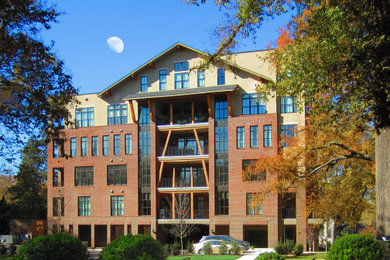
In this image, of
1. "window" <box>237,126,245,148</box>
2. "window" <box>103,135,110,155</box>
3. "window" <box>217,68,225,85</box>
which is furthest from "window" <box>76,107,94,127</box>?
"window" <box>237,126,245,148</box>

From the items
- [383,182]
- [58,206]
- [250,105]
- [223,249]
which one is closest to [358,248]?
[383,182]

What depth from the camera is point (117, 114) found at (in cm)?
5288

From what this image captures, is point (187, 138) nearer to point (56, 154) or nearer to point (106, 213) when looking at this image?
point (106, 213)

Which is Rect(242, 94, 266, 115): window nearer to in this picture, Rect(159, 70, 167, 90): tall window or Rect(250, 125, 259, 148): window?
Rect(250, 125, 259, 148): window

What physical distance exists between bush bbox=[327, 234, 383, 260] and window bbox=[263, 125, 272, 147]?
99.1ft

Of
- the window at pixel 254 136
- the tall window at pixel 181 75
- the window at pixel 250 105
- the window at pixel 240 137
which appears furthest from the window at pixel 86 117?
the window at pixel 254 136

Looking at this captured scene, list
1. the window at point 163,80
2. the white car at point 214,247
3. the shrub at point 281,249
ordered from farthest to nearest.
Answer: the window at point 163,80, the white car at point 214,247, the shrub at point 281,249

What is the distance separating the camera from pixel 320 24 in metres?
15.4

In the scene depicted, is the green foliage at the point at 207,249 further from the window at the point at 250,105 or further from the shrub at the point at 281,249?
the window at the point at 250,105

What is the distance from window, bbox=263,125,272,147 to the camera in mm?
46375

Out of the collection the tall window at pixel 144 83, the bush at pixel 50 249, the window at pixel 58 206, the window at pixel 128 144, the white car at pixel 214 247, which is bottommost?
the white car at pixel 214 247

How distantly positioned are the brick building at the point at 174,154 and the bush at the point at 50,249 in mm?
28242

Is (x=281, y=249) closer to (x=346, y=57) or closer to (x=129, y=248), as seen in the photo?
(x=129, y=248)

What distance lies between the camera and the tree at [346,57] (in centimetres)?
1503
